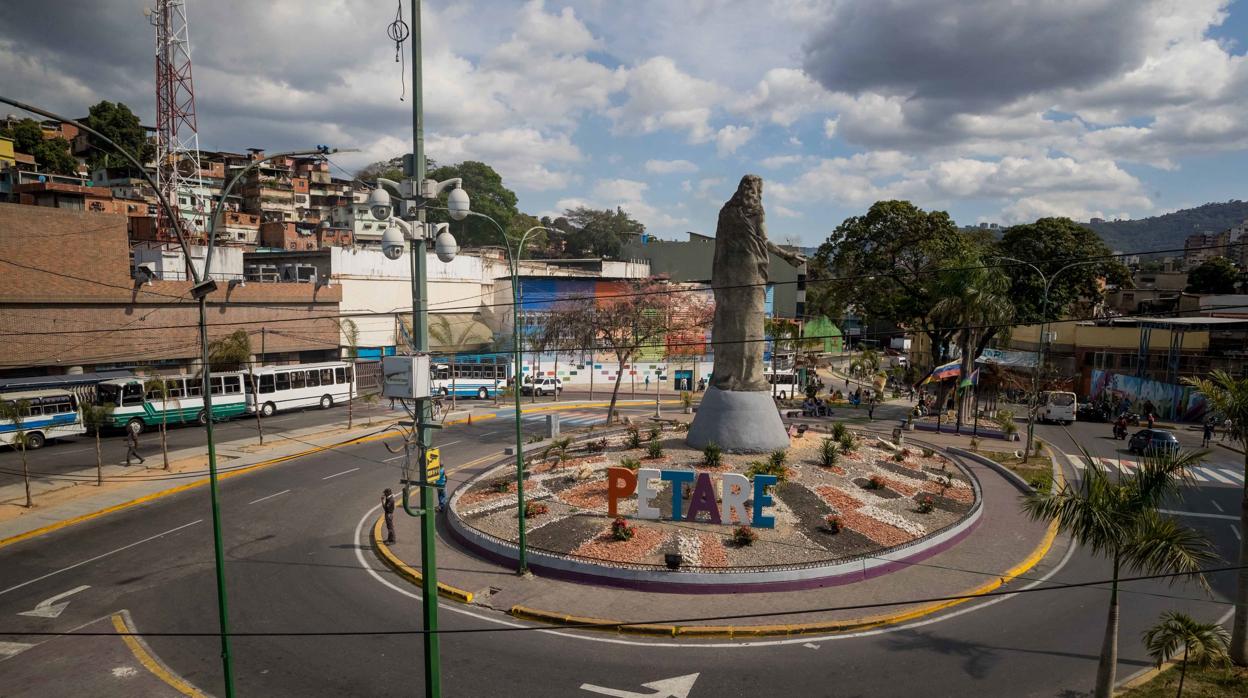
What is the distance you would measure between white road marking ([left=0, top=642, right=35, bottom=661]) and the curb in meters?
7.56

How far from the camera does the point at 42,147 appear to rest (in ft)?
248

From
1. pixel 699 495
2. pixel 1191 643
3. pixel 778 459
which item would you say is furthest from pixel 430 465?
pixel 778 459

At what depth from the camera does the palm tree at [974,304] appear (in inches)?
1572

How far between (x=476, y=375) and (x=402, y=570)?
3775cm

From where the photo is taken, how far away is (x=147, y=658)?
13766 millimetres

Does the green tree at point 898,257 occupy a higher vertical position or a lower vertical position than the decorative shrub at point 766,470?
higher

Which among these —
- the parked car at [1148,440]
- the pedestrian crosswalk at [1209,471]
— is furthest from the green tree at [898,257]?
the pedestrian crosswalk at [1209,471]

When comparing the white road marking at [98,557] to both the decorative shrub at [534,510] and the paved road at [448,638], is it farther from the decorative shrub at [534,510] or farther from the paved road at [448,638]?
the decorative shrub at [534,510]

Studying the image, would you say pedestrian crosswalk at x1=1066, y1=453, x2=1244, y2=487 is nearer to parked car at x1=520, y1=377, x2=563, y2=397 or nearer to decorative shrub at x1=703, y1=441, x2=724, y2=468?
decorative shrub at x1=703, y1=441, x2=724, y2=468

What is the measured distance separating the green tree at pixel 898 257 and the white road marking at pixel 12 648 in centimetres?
4403

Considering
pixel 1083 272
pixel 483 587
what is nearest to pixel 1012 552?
pixel 483 587

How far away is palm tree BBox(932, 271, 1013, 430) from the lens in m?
39.9

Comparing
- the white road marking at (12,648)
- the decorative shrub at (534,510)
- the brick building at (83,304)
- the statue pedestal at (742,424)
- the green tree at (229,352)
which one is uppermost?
the brick building at (83,304)

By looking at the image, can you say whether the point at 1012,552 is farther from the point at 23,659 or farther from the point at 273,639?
the point at 23,659
